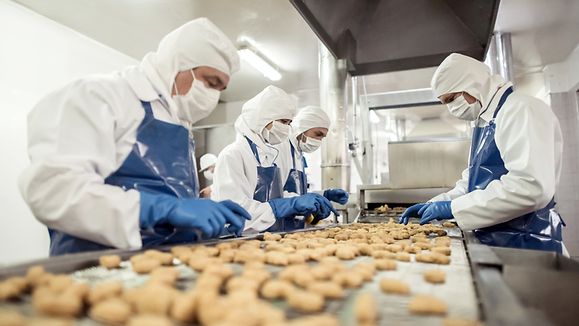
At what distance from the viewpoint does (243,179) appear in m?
2.38

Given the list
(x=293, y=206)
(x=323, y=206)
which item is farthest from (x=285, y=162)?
(x=293, y=206)

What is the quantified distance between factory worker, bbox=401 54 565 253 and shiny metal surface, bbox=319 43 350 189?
48.6 inches

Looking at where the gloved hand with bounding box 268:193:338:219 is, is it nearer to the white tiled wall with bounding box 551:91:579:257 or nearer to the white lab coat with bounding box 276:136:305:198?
the white lab coat with bounding box 276:136:305:198

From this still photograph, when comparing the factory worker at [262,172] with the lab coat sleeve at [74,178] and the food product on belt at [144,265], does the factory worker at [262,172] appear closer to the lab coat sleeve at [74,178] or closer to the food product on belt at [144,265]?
the lab coat sleeve at [74,178]

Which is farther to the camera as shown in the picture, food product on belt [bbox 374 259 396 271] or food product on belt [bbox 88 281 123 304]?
food product on belt [bbox 374 259 396 271]

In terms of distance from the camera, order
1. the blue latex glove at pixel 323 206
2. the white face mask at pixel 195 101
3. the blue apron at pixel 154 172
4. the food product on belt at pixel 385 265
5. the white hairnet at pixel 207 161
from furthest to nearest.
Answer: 1. the white hairnet at pixel 207 161
2. the blue latex glove at pixel 323 206
3. the white face mask at pixel 195 101
4. the blue apron at pixel 154 172
5. the food product on belt at pixel 385 265

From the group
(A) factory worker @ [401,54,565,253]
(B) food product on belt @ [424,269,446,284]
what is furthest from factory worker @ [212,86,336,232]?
(B) food product on belt @ [424,269,446,284]

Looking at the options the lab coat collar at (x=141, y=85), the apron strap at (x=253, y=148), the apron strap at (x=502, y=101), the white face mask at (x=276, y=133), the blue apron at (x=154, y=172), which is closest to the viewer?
the blue apron at (x=154, y=172)

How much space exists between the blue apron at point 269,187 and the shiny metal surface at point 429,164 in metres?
1.29

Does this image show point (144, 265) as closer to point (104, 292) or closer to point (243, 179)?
point (104, 292)

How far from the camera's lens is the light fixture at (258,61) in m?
4.53

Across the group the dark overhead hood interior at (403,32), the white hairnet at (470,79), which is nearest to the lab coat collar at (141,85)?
the dark overhead hood interior at (403,32)

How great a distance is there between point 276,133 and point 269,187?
400mm

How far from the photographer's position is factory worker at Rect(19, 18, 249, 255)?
115cm
